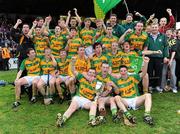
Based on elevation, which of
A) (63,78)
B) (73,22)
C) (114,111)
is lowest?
(114,111)

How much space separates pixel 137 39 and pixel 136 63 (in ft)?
2.31

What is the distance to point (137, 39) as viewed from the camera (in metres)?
7.82

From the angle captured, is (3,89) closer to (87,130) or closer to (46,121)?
(46,121)

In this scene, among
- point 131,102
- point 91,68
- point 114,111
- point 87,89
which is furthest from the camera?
point 91,68

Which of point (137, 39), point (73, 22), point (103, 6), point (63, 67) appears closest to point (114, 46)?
point (137, 39)

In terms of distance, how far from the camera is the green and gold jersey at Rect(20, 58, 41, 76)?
7.70 meters

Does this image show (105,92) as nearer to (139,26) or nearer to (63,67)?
(63,67)

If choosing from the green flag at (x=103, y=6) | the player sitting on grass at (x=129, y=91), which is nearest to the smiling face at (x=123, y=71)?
the player sitting on grass at (x=129, y=91)

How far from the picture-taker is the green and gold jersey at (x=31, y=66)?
25.3ft

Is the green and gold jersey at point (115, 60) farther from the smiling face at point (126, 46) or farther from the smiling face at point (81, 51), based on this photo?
the smiling face at point (81, 51)

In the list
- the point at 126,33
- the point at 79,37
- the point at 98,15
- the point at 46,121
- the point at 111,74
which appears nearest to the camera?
the point at 46,121

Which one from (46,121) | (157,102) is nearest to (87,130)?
(46,121)

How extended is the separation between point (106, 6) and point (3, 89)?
3.75 meters

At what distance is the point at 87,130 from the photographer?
19.3ft
